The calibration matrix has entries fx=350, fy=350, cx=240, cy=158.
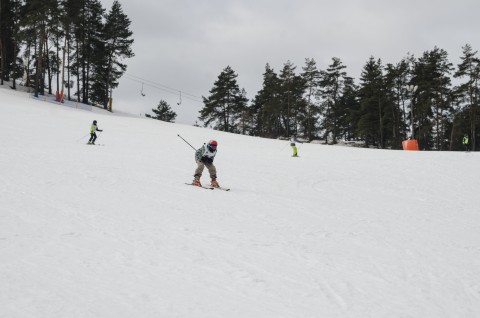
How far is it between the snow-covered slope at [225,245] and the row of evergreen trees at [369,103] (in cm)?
3275

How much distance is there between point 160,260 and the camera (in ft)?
15.9

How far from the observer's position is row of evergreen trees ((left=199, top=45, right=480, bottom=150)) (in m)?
41.2

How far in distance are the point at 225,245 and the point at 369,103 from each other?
45.2 m

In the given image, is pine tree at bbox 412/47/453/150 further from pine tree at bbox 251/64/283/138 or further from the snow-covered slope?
the snow-covered slope

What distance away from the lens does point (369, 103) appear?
152ft

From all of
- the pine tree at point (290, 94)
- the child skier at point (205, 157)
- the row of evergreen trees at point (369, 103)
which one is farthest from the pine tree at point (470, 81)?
the child skier at point (205, 157)

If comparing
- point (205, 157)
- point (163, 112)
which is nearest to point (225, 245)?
point (205, 157)

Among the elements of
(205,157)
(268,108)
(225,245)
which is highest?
(268,108)

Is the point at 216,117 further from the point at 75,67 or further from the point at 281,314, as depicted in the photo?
the point at 281,314

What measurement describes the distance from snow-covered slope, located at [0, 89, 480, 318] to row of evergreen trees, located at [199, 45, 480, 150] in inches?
1290

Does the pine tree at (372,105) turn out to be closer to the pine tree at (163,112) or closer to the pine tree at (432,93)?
the pine tree at (432,93)

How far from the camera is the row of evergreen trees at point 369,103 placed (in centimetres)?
4122

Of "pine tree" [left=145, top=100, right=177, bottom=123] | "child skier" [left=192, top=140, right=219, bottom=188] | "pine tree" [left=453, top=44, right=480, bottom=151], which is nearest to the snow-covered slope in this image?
"child skier" [left=192, top=140, right=219, bottom=188]

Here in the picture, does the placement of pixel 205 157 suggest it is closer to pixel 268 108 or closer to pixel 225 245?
pixel 225 245
